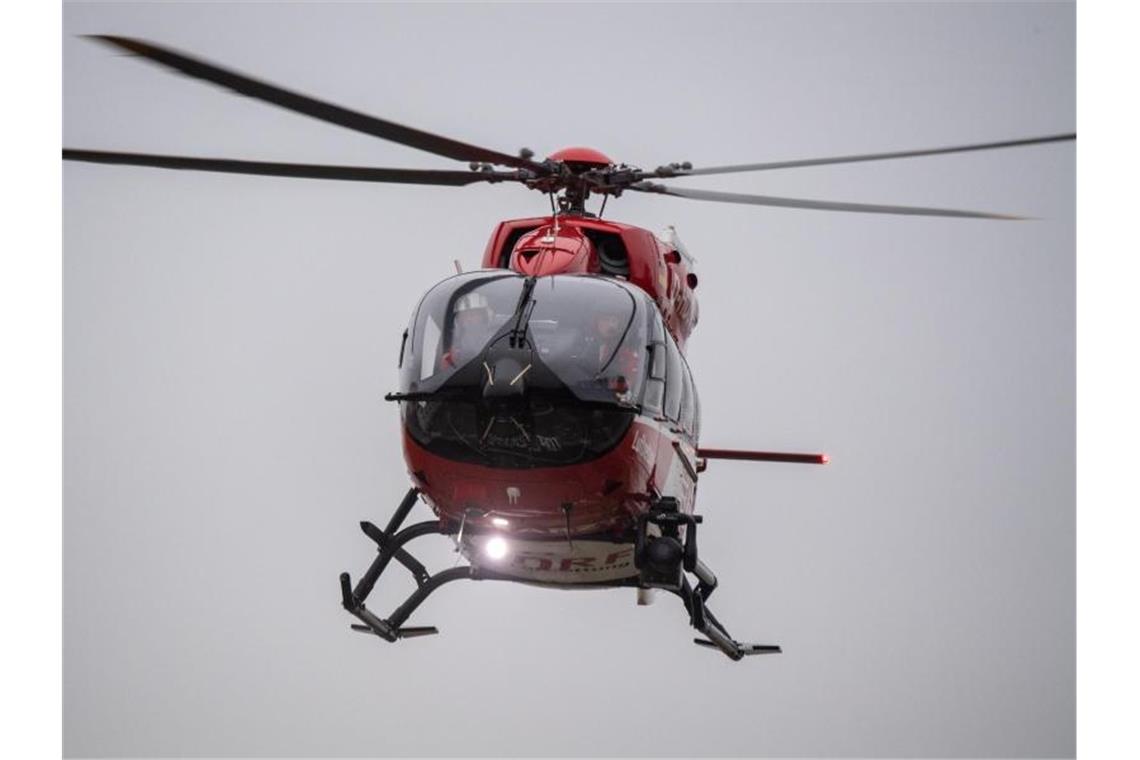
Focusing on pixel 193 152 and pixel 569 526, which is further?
pixel 569 526

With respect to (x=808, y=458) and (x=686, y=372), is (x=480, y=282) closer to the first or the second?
(x=686, y=372)

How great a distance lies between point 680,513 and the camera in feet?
32.3

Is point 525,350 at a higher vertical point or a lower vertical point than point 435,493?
higher

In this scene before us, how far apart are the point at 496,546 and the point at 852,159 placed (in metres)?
3.19

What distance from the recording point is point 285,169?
9070 mm

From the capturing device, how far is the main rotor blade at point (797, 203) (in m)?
9.48

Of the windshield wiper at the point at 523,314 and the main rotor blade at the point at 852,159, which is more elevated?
the main rotor blade at the point at 852,159

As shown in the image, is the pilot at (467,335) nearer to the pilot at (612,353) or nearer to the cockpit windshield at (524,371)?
the cockpit windshield at (524,371)

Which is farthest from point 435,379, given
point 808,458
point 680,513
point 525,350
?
point 808,458

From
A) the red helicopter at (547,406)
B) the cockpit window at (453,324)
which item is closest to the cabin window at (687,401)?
the red helicopter at (547,406)

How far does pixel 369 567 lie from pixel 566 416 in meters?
2.42

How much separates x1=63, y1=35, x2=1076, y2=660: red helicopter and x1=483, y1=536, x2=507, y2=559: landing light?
0.01 meters

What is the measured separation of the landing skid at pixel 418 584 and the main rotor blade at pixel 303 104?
2685 mm

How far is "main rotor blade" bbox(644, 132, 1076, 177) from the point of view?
865 centimetres
